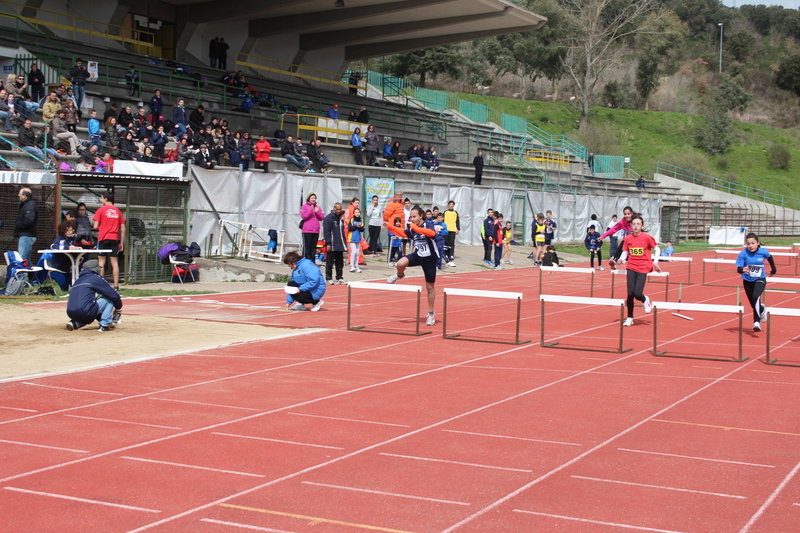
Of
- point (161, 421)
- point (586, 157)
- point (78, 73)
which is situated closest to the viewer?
point (161, 421)

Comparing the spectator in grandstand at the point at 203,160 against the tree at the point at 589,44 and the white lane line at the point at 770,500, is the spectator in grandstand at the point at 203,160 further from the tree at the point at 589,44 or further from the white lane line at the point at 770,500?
the tree at the point at 589,44

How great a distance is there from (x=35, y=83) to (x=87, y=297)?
1570 centimetres

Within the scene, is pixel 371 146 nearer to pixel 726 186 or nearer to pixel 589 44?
pixel 726 186

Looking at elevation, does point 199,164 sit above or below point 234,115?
below

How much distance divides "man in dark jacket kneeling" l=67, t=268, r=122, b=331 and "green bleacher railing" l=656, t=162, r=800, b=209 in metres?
56.5

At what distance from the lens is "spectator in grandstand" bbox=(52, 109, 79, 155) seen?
2177 cm

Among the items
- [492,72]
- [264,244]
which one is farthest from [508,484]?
[492,72]

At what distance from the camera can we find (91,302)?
12219 mm

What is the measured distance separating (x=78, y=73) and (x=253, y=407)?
21.5 metres

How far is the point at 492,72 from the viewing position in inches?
3381

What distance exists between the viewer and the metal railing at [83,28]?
32.4m

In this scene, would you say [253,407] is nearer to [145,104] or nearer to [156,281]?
[156,281]

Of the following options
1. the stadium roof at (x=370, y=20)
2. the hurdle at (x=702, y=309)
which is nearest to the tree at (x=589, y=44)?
the stadium roof at (x=370, y=20)

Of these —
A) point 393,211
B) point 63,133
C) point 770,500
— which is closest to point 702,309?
point 770,500
